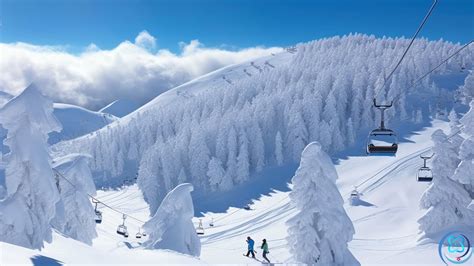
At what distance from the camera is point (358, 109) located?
365ft

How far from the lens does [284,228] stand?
5947 centimetres

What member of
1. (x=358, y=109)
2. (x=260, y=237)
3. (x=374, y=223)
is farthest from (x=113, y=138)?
(x=374, y=223)

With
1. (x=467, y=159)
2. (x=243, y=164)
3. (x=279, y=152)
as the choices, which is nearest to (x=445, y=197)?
(x=467, y=159)

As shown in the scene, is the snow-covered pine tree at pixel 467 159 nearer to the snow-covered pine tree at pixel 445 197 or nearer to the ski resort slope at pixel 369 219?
the snow-covered pine tree at pixel 445 197

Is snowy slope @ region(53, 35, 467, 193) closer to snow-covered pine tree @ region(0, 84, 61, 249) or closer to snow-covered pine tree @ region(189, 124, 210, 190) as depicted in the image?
snow-covered pine tree @ region(189, 124, 210, 190)

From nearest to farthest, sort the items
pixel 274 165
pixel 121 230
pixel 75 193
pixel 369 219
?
pixel 75 193, pixel 121 230, pixel 369 219, pixel 274 165

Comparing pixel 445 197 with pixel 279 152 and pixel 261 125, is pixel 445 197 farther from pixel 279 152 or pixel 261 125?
pixel 261 125

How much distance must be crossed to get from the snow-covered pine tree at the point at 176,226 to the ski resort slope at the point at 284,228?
2.03 m

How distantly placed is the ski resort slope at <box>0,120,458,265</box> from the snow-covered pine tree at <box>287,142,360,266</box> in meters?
4.33

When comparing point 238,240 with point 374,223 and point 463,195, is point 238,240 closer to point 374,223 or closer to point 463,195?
point 374,223

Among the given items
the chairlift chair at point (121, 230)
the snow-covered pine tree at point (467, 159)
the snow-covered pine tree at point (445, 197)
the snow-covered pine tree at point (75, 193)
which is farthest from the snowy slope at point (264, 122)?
the snow-covered pine tree at point (75, 193)

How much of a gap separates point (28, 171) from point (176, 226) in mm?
9962

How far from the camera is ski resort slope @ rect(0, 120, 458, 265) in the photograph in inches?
850

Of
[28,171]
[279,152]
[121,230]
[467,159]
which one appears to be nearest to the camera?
[28,171]
